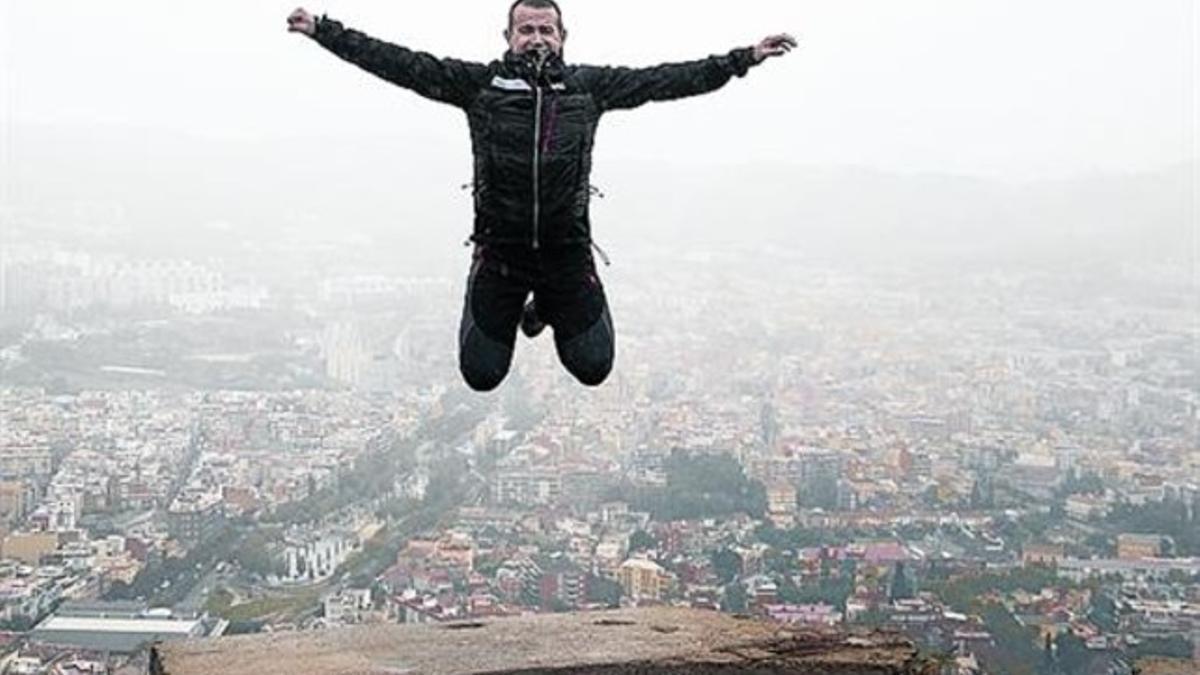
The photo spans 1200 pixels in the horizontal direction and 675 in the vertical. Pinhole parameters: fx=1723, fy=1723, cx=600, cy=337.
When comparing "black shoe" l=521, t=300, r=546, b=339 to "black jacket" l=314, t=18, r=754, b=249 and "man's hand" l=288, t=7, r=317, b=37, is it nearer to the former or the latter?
"black jacket" l=314, t=18, r=754, b=249

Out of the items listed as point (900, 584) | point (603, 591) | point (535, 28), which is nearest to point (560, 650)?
point (535, 28)

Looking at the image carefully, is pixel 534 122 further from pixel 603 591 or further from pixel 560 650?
pixel 603 591

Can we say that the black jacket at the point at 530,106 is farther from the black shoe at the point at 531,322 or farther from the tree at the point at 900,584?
the tree at the point at 900,584

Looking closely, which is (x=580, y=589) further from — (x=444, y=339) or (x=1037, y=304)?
(x=1037, y=304)

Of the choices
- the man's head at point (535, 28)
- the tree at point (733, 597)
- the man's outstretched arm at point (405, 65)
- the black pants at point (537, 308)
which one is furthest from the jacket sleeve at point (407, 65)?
the tree at point (733, 597)

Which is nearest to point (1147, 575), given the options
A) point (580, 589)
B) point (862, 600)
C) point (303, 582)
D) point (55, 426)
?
point (862, 600)

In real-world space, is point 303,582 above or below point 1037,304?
below

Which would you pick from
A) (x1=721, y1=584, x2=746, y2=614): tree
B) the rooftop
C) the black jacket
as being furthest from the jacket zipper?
(x1=721, y1=584, x2=746, y2=614): tree
